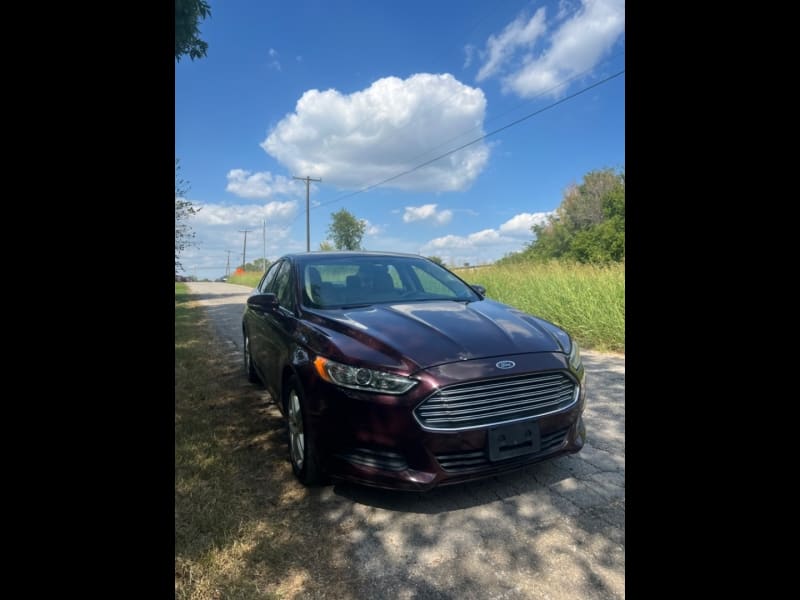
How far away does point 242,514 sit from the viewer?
2.52m

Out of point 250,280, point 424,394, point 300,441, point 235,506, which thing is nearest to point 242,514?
point 235,506

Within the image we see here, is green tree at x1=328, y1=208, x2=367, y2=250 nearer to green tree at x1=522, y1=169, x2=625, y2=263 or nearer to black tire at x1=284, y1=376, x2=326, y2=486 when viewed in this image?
green tree at x1=522, y1=169, x2=625, y2=263

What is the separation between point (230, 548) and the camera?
87.1 inches

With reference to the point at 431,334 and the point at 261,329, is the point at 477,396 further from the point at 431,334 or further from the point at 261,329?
the point at 261,329

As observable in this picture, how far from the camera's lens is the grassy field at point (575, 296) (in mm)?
7781

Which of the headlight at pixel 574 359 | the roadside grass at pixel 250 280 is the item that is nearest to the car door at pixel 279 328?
the headlight at pixel 574 359

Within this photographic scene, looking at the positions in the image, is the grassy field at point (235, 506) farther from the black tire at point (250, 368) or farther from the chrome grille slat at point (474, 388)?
the chrome grille slat at point (474, 388)

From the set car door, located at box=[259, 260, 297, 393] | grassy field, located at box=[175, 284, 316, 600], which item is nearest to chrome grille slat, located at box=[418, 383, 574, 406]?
grassy field, located at box=[175, 284, 316, 600]

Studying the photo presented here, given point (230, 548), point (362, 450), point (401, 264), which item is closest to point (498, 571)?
point (362, 450)

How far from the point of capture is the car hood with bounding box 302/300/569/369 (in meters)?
2.51

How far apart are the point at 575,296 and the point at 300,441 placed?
7454mm
